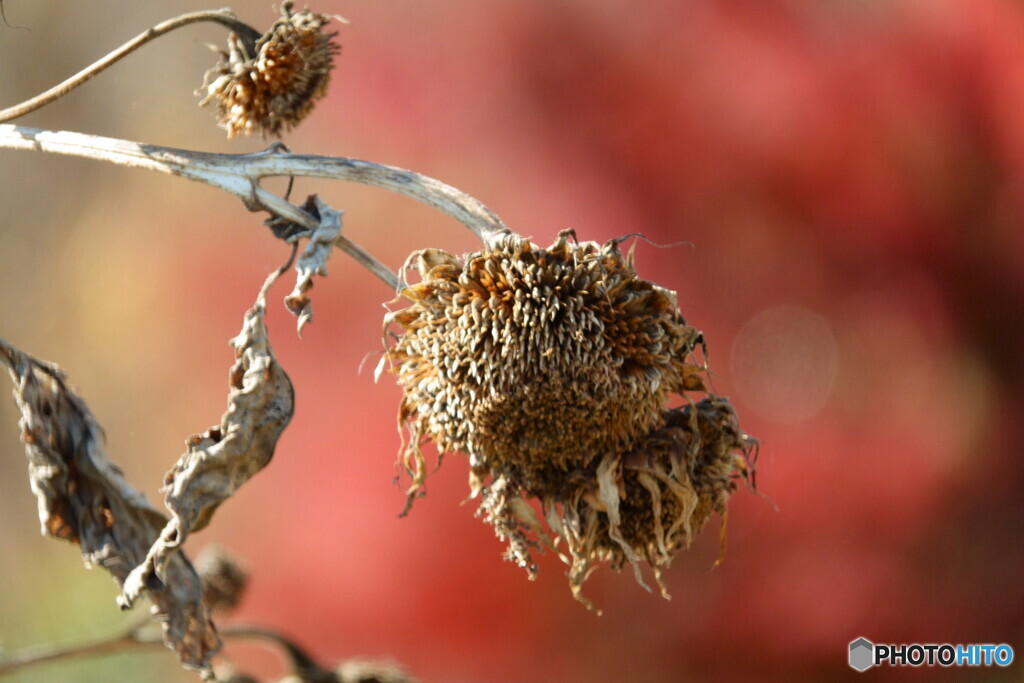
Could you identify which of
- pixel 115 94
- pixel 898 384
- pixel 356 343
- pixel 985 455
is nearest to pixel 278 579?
pixel 356 343

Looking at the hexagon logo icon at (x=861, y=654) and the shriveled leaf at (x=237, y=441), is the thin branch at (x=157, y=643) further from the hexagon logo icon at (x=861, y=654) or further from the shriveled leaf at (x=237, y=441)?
the hexagon logo icon at (x=861, y=654)

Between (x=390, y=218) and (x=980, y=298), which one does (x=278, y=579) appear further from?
(x=980, y=298)

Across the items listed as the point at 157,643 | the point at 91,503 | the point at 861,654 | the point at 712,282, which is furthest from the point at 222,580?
the point at 861,654

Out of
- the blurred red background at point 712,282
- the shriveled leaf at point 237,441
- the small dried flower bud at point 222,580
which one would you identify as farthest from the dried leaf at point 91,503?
the blurred red background at point 712,282

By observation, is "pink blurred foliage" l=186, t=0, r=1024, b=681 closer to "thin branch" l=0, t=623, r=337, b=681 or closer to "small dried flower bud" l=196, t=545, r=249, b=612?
"small dried flower bud" l=196, t=545, r=249, b=612

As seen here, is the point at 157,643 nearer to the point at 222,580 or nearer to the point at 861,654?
the point at 222,580
